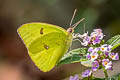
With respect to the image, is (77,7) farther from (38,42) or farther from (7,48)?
(38,42)

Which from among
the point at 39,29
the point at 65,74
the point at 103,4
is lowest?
the point at 65,74

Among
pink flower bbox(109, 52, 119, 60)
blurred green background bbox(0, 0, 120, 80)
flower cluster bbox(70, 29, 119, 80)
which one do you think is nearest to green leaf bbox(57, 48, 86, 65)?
flower cluster bbox(70, 29, 119, 80)

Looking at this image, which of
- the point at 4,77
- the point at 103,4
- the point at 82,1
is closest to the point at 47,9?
the point at 82,1

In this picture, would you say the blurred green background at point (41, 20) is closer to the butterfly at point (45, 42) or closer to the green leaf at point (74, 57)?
the butterfly at point (45, 42)

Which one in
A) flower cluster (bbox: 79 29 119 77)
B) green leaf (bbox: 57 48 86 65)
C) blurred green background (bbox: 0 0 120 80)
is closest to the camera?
flower cluster (bbox: 79 29 119 77)

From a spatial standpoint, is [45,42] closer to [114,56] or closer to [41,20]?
[114,56]

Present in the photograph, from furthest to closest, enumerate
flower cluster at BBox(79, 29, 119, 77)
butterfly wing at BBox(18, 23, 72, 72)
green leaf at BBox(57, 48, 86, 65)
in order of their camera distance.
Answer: butterfly wing at BBox(18, 23, 72, 72) → green leaf at BBox(57, 48, 86, 65) → flower cluster at BBox(79, 29, 119, 77)

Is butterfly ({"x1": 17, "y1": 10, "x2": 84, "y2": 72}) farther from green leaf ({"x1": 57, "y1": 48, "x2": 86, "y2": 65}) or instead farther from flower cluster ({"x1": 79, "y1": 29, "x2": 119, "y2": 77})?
flower cluster ({"x1": 79, "y1": 29, "x2": 119, "y2": 77})
